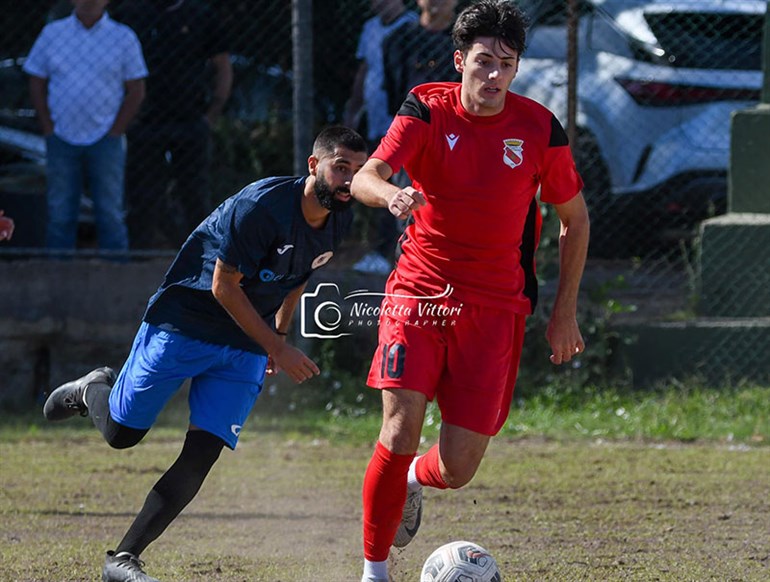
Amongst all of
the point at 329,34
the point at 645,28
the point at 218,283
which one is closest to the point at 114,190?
the point at 329,34

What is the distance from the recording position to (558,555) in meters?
5.52

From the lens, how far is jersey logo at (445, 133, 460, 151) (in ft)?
15.6

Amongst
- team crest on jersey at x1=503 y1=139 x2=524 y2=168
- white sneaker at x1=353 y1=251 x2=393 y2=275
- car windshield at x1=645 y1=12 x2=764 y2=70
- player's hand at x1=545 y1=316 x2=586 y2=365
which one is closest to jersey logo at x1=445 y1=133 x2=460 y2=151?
team crest on jersey at x1=503 y1=139 x2=524 y2=168

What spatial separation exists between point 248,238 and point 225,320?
0.39 m

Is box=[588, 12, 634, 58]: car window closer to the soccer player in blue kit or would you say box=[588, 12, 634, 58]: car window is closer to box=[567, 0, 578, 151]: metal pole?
box=[567, 0, 578, 151]: metal pole

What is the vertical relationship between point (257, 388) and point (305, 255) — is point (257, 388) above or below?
below

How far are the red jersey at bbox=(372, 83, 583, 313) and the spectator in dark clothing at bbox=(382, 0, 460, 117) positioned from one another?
12.4 ft

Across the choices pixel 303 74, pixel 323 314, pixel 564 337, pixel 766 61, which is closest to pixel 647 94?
pixel 766 61

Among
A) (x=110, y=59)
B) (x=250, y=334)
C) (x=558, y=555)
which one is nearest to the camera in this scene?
(x=250, y=334)

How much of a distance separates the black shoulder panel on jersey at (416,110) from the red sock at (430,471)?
1.28 meters

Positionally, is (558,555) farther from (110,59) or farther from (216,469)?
(110,59)

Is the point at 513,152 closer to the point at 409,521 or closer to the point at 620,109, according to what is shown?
the point at 409,521

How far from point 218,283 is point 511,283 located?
1.06 metres

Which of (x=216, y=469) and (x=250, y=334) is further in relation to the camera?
(x=216, y=469)
